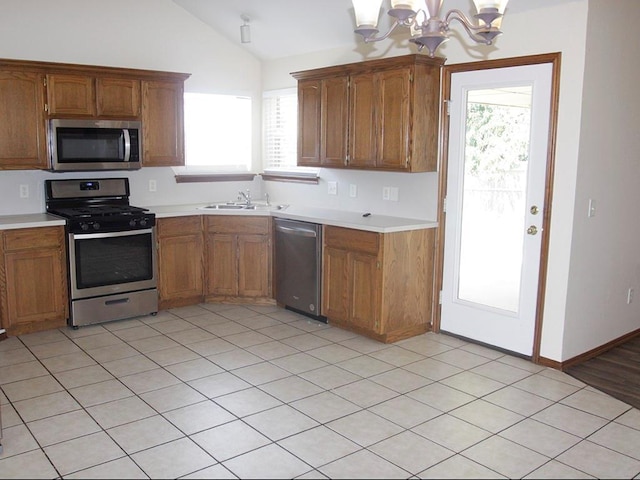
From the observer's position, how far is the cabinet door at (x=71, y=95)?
15.6 feet

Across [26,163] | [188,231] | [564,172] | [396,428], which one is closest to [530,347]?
[564,172]

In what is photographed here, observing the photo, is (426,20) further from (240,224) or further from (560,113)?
(240,224)

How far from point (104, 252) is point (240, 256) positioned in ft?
4.03

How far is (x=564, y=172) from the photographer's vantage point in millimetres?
3877

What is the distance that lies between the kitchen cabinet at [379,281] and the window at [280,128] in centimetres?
159

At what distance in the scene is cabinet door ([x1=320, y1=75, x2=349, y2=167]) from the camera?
4934 mm

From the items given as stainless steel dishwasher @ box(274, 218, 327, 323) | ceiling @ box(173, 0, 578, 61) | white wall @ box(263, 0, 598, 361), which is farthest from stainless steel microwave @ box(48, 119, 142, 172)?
white wall @ box(263, 0, 598, 361)

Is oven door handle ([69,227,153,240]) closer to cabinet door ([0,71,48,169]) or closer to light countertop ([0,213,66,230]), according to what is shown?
light countertop ([0,213,66,230])

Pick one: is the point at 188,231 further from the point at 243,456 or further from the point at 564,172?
the point at 564,172

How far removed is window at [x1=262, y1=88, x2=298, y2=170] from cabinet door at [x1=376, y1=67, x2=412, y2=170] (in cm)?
149

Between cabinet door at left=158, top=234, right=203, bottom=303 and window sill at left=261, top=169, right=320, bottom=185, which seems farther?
window sill at left=261, top=169, right=320, bottom=185

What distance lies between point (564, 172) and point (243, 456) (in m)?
2.71

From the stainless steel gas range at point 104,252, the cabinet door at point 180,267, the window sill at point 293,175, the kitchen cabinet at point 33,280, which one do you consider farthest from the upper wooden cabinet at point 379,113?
the kitchen cabinet at point 33,280

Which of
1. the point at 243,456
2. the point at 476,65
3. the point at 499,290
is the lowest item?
the point at 243,456
